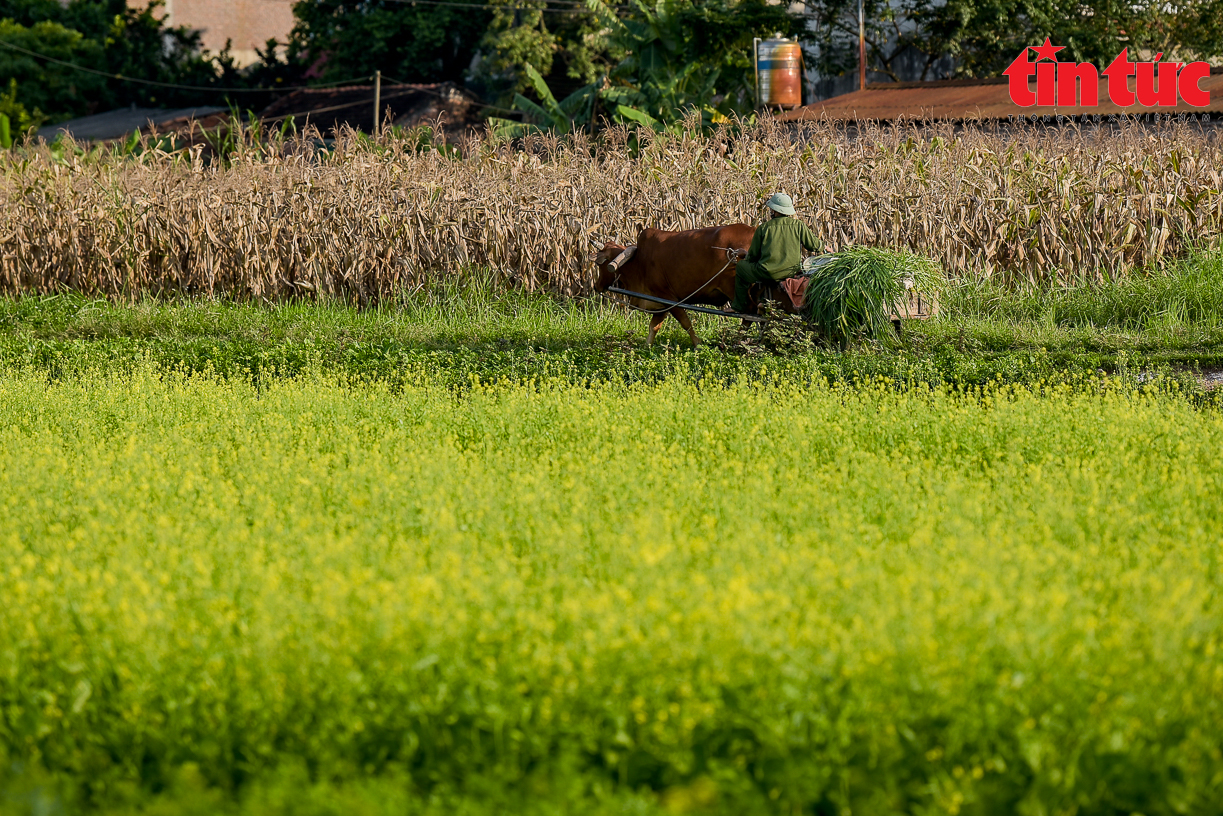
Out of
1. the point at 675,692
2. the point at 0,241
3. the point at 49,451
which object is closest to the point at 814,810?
the point at 675,692

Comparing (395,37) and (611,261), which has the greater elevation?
(395,37)

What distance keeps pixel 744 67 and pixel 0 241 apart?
52.6 feet

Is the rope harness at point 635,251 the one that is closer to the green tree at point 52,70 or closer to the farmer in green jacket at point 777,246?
the farmer in green jacket at point 777,246

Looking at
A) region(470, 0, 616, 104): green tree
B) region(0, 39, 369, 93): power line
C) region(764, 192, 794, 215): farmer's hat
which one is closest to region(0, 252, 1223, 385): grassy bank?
region(764, 192, 794, 215): farmer's hat

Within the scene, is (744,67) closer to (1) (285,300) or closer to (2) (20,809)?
(1) (285,300)

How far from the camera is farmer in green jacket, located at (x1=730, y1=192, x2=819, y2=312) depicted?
966 centimetres

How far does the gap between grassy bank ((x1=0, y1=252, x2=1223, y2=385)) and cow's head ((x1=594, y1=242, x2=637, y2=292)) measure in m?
0.68

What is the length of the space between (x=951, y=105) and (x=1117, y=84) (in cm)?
276

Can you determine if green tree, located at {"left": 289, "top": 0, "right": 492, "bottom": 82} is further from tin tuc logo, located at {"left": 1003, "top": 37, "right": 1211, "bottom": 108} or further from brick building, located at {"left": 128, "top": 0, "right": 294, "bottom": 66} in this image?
tin tuc logo, located at {"left": 1003, "top": 37, "right": 1211, "bottom": 108}

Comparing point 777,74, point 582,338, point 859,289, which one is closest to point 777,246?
point 859,289

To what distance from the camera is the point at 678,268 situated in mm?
10477

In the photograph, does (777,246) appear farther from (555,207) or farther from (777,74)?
(777,74)

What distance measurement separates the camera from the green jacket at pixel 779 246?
9.66m

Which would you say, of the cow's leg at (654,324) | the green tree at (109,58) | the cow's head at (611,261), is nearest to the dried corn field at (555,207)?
the cow's head at (611,261)
